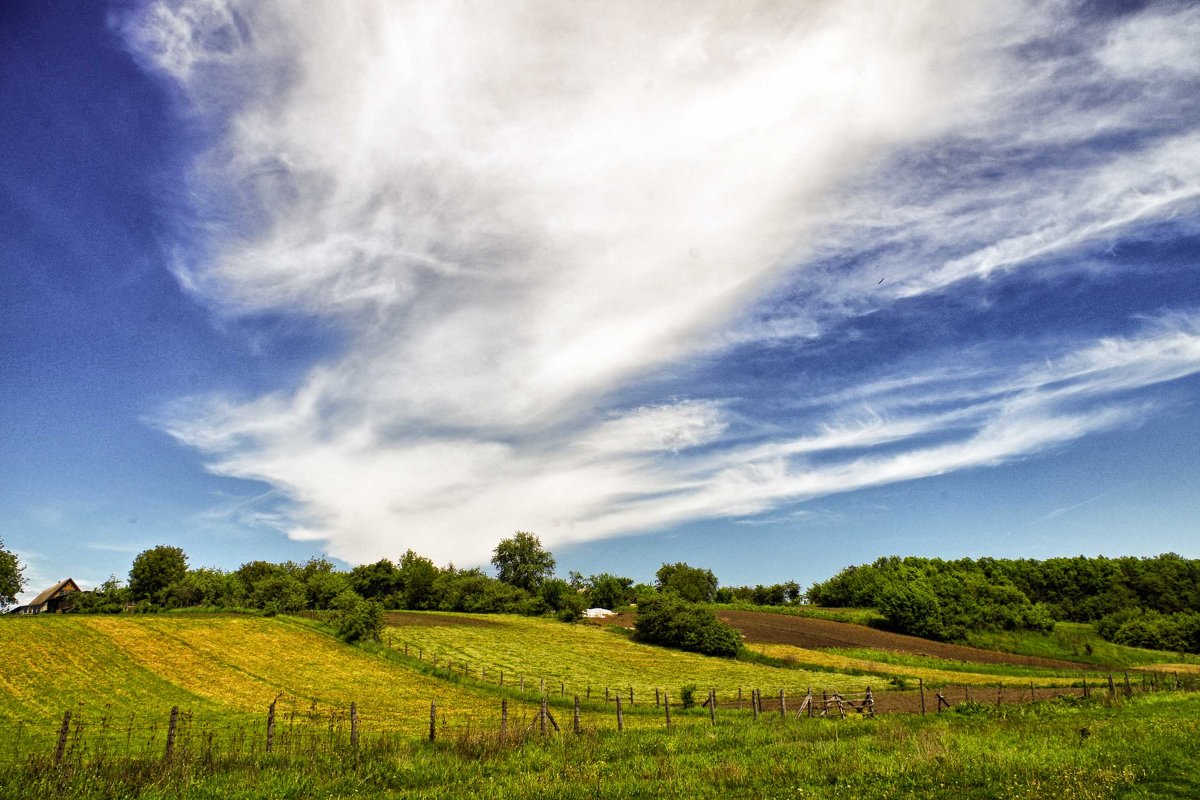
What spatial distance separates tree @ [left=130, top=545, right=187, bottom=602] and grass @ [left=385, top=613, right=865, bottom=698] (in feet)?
241

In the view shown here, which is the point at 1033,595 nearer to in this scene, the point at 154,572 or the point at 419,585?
the point at 419,585

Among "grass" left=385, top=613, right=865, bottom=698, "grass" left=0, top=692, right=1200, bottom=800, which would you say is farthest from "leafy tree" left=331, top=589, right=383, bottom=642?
"grass" left=0, top=692, right=1200, bottom=800

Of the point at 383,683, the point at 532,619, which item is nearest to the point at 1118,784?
the point at 383,683

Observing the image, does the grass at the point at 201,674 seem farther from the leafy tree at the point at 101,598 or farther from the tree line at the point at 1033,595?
the tree line at the point at 1033,595

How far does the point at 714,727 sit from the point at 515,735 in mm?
9264

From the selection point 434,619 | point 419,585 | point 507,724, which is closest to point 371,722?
point 507,724

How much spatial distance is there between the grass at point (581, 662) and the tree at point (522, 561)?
60.1 meters

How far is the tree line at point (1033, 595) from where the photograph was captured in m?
103

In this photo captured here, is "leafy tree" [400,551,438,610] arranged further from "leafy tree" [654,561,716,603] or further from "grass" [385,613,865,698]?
"leafy tree" [654,561,716,603]

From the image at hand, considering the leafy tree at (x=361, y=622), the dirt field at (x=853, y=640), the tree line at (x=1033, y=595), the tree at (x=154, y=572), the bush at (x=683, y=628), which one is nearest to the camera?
the leafy tree at (x=361, y=622)

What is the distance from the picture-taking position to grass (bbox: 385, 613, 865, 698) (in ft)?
172

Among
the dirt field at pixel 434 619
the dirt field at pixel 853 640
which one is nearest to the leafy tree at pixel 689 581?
the dirt field at pixel 853 640

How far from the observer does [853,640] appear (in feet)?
291

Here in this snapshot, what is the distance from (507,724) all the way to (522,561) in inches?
5013
